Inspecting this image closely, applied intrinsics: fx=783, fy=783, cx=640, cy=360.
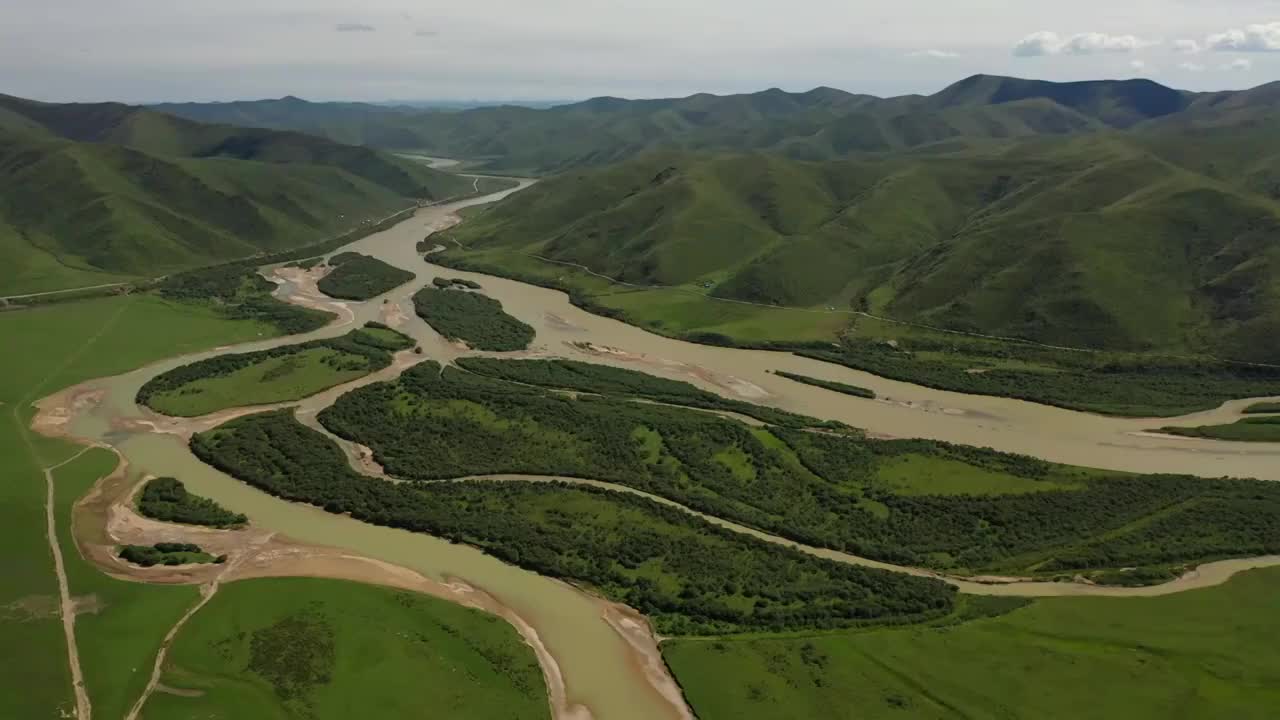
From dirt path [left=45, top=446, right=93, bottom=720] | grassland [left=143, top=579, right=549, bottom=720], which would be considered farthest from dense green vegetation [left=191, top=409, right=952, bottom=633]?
dirt path [left=45, top=446, right=93, bottom=720]

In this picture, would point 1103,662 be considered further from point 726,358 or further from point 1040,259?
point 1040,259

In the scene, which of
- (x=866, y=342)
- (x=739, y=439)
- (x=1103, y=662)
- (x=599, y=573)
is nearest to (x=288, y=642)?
(x=599, y=573)

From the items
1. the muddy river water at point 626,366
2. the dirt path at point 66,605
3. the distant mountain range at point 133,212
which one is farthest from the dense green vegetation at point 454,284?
the dirt path at point 66,605

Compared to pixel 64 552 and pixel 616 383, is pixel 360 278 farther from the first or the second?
pixel 64 552

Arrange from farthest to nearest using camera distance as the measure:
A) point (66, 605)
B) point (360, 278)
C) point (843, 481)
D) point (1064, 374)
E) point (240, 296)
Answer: point (360, 278) < point (240, 296) < point (1064, 374) < point (843, 481) < point (66, 605)

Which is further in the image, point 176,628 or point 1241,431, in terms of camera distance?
point 1241,431

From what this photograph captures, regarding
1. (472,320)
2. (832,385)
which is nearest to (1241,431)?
(832,385)

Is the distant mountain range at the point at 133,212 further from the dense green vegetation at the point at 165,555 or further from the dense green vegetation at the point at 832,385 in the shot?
the dense green vegetation at the point at 832,385
